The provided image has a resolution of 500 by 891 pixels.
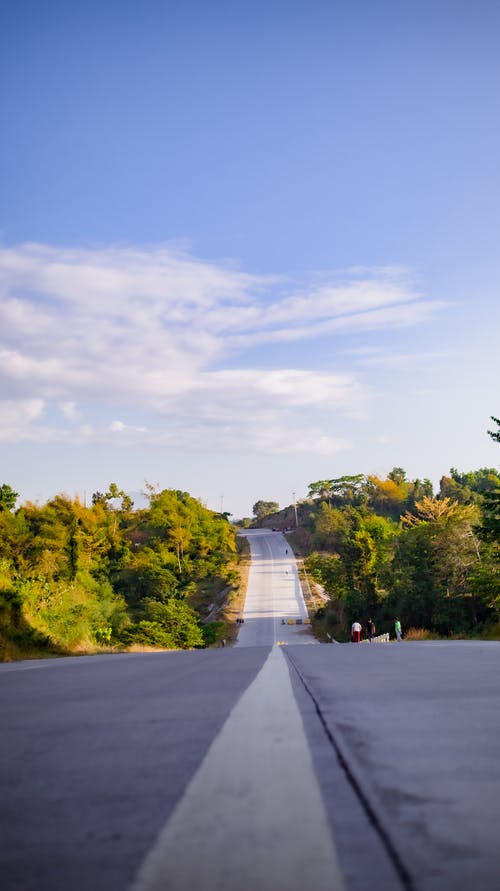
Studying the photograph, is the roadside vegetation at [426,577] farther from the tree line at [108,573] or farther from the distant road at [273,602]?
the tree line at [108,573]

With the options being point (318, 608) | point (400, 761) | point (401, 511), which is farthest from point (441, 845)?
point (401, 511)

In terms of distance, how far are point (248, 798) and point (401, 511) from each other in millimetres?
128614

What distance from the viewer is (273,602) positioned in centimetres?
6738

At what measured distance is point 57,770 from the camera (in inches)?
81.8

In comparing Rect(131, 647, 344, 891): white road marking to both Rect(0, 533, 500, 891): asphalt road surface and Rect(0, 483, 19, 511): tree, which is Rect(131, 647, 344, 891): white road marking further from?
Rect(0, 483, 19, 511): tree

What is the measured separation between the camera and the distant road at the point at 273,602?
50.7 m

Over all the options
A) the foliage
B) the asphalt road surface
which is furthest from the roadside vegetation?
the asphalt road surface

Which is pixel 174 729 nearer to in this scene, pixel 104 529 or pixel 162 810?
pixel 162 810

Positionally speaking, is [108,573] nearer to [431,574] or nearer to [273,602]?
[273,602]

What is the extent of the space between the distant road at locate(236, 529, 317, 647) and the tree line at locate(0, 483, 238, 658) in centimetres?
365

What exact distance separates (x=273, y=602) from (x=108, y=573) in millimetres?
19215

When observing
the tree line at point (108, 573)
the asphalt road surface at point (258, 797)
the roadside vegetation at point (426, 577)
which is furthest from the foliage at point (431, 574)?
the asphalt road surface at point (258, 797)

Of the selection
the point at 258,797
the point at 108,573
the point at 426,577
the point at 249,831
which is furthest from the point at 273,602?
the point at 249,831

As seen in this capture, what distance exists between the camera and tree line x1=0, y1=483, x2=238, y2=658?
17.7m
